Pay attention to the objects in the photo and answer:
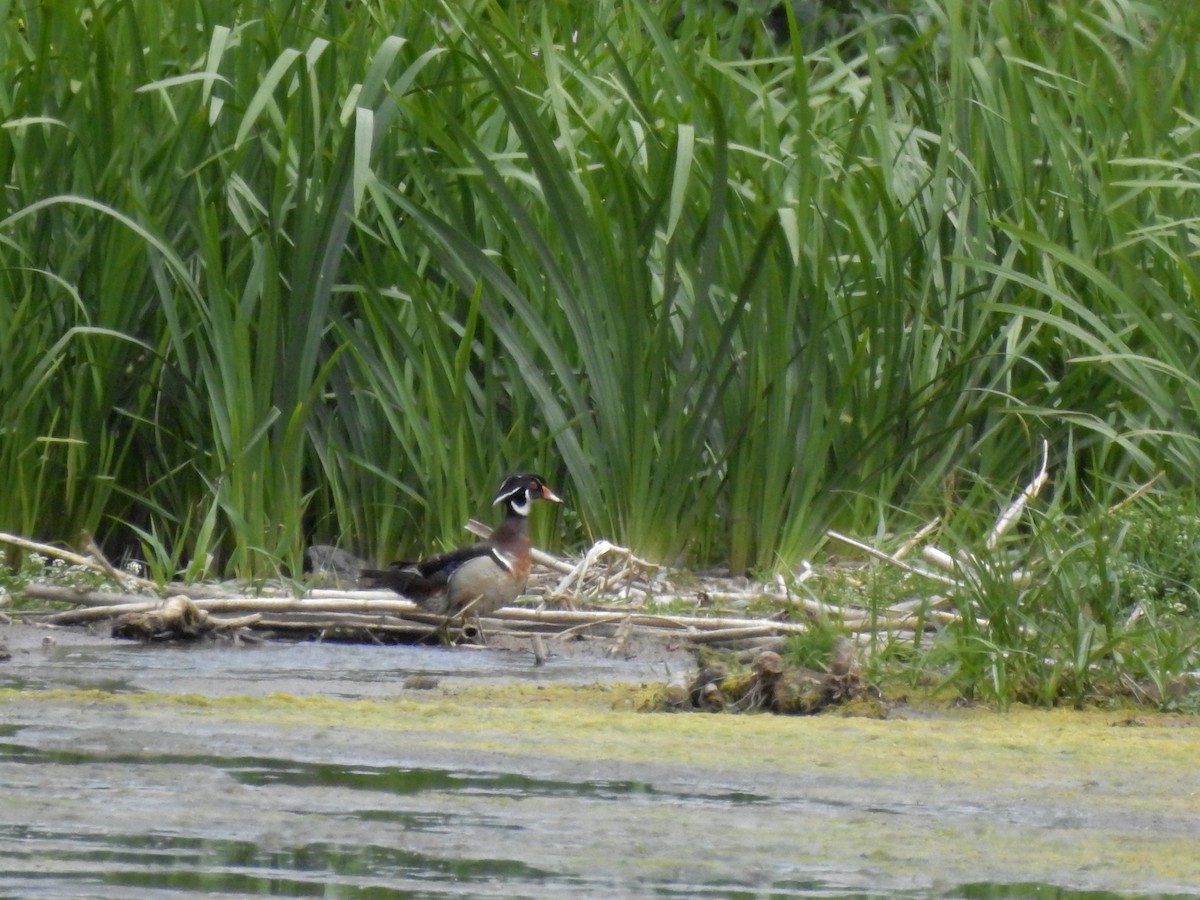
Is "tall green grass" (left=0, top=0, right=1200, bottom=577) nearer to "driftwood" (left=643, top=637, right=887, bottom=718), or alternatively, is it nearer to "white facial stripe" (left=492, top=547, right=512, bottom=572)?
"white facial stripe" (left=492, top=547, right=512, bottom=572)

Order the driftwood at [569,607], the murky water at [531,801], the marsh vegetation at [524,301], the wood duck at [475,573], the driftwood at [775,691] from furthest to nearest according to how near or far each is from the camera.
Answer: the marsh vegetation at [524,301]
the wood duck at [475,573]
the driftwood at [569,607]
the driftwood at [775,691]
the murky water at [531,801]

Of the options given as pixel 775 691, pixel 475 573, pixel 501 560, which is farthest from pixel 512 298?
pixel 775 691

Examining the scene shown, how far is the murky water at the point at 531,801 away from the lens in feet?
9.81

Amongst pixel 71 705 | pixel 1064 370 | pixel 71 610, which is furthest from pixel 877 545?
pixel 71 705

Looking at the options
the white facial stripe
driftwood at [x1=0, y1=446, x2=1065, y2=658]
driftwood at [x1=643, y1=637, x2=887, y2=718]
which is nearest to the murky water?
driftwood at [x1=643, y1=637, x2=887, y2=718]

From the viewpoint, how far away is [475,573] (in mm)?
5742

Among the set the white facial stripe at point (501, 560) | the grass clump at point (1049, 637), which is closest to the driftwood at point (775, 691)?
the grass clump at point (1049, 637)

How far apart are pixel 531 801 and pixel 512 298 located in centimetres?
304

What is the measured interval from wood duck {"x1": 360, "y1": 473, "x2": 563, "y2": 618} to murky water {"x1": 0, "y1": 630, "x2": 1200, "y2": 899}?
0.75 m

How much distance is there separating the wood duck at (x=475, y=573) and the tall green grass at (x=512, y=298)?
29 cm

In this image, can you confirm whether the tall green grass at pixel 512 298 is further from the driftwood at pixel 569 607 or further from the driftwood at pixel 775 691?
the driftwood at pixel 775 691

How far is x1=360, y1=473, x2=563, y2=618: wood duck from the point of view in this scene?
5816 millimetres

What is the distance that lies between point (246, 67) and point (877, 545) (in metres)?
2.35

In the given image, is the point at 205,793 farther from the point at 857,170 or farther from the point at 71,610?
the point at 857,170
